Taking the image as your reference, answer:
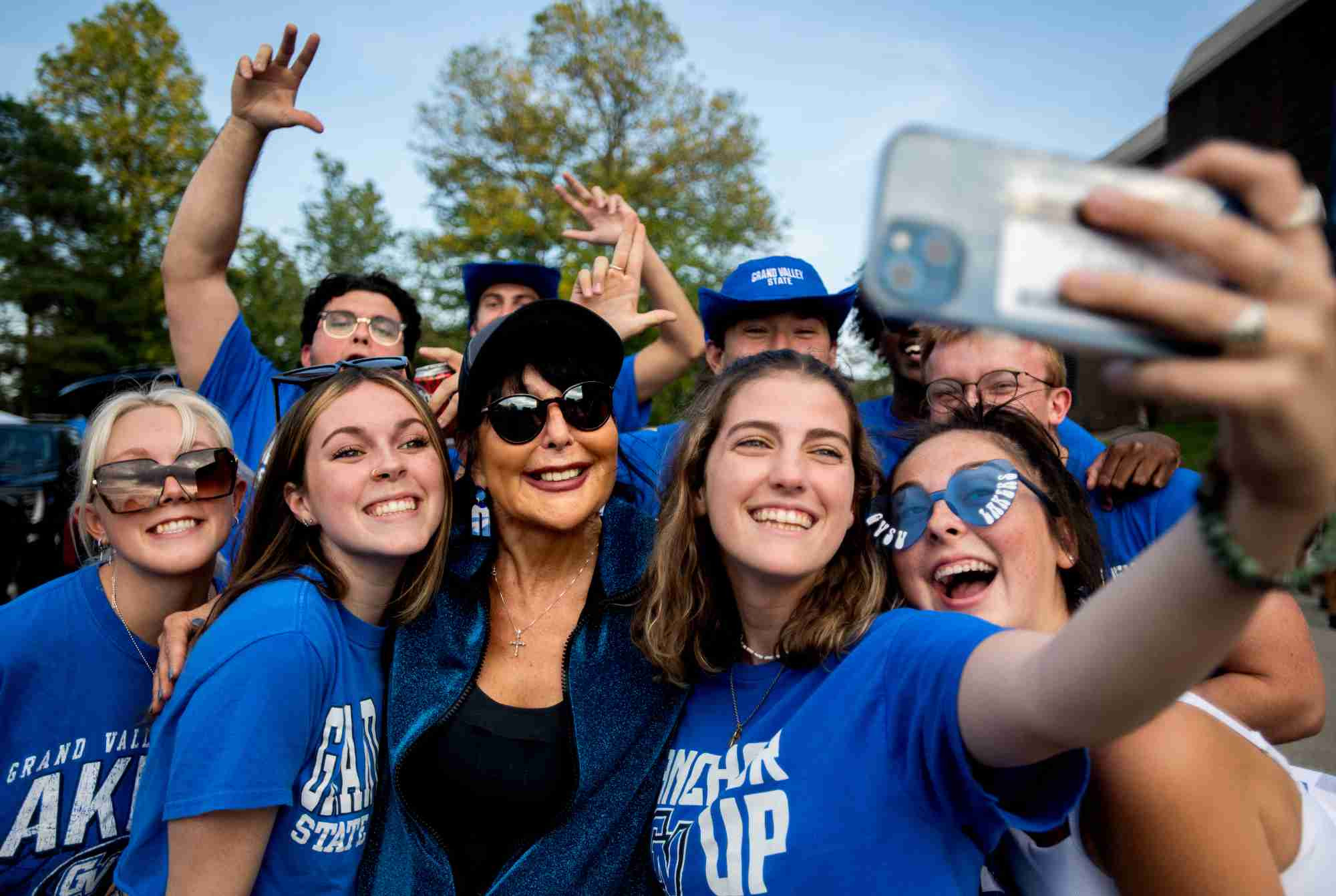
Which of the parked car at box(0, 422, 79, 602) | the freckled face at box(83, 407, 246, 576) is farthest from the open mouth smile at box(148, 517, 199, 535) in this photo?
the parked car at box(0, 422, 79, 602)

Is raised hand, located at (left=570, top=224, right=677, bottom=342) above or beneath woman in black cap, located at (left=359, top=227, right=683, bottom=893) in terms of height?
above

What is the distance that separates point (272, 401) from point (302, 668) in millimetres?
2179

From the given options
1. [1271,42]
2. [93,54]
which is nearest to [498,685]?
[1271,42]

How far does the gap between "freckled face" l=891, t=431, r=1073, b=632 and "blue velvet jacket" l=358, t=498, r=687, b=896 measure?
73cm

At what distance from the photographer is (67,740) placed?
2285 millimetres

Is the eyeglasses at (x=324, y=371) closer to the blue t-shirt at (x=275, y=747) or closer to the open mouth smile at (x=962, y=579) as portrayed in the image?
the blue t-shirt at (x=275, y=747)

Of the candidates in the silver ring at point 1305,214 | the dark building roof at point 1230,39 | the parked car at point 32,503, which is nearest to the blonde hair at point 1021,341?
the silver ring at point 1305,214

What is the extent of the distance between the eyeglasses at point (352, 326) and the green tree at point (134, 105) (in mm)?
22287

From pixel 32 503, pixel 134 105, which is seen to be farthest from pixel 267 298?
pixel 32 503

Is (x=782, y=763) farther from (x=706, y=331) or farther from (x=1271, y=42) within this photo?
(x=1271, y=42)

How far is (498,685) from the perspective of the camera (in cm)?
231

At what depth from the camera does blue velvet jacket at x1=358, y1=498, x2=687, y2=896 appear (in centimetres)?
209

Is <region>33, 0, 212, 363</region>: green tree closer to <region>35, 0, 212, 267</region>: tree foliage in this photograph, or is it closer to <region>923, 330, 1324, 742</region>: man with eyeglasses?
<region>35, 0, 212, 267</region>: tree foliage

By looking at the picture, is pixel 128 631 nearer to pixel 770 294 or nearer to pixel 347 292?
pixel 347 292
